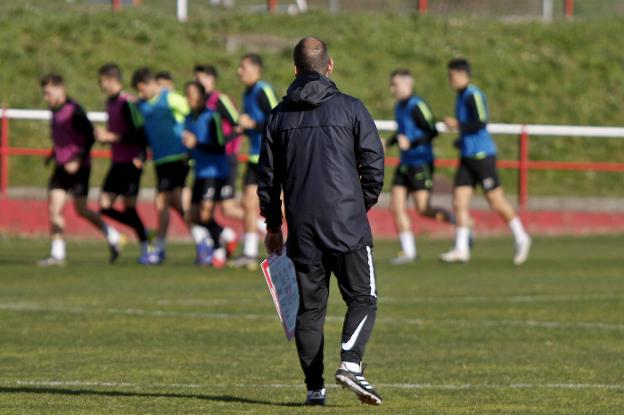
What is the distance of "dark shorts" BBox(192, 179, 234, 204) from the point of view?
18.4 metres

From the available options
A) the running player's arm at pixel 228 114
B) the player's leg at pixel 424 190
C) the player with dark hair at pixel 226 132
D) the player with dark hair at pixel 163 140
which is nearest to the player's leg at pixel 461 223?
the player's leg at pixel 424 190

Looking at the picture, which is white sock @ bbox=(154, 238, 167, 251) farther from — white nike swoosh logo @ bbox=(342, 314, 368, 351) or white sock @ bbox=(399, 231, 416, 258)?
white nike swoosh logo @ bbox=(342, 314, 368, 351)

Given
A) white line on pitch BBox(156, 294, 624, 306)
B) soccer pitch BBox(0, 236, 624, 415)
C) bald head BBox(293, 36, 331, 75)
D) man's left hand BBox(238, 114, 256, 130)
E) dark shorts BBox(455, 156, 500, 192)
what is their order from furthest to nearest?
dark shorts BBox(455, 156, 500, 192) < man's left hand BBox(238, 114, 256, 130) < white line on pitch BBox(156, 294, 624, 306) < soccer pitch BBox(0, 236, 624, 415) < bald head BBox(293, 36, 331, 75)

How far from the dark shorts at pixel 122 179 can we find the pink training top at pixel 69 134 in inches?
38.5

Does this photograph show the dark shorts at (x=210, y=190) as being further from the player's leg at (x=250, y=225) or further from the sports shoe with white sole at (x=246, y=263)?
the sports shoe with white sole at (x=246, y=263)

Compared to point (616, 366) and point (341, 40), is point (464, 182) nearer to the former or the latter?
point (616, 366)

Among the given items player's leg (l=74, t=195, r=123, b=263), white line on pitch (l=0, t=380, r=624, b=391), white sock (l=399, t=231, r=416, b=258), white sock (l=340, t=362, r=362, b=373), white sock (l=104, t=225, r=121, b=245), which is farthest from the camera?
white sock (l=399, t=231, r=416, b=258)

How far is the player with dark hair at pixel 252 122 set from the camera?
1744 centimetres

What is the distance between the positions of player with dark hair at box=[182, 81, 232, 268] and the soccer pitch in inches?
21.7

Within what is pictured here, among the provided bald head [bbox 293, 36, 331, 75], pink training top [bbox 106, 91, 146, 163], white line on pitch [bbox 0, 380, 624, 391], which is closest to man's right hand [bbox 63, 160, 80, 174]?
pink training top [bbox 106, 91, 146, 163]

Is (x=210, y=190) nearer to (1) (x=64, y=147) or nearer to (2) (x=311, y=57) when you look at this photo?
(1) (x=64, y=147)

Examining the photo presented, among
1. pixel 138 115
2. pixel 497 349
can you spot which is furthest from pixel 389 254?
pixel 497 349

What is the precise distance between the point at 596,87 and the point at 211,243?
55.3 feet

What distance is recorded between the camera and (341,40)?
34594 mm
